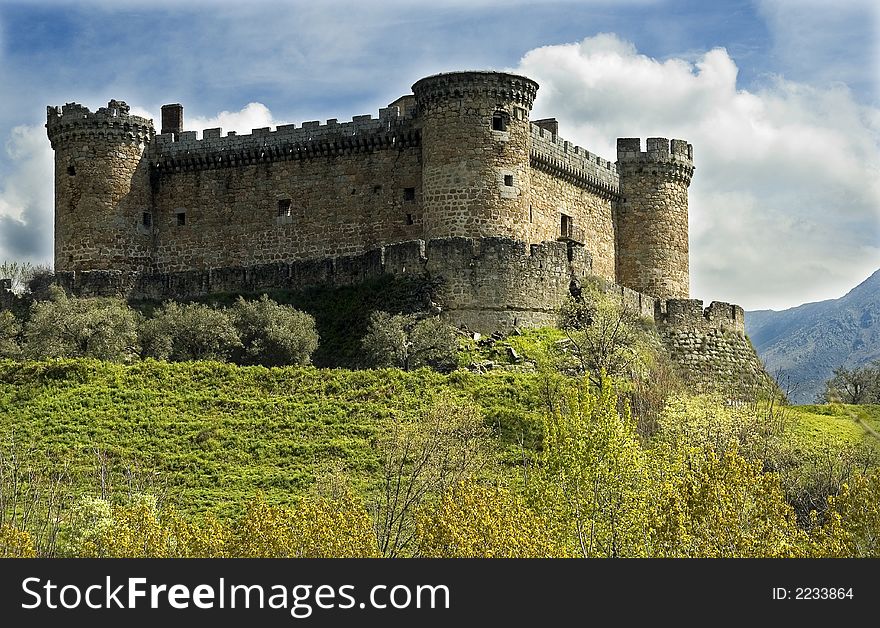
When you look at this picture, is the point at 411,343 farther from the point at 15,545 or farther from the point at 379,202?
the point at 15,545

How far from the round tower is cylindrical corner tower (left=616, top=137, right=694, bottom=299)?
16192 millimetres

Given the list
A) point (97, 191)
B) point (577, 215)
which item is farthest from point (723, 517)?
point (97, 191)

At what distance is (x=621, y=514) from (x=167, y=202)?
3385cm

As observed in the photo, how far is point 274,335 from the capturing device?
153ft

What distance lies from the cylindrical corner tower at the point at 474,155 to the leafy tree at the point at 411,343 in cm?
515

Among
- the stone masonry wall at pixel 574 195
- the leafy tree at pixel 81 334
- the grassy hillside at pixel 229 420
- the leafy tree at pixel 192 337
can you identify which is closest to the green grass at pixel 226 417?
the grassy hillside at pixel 229 420

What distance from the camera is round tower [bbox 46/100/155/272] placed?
183 ft

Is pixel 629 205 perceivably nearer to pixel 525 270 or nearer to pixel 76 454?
pixel 525 270

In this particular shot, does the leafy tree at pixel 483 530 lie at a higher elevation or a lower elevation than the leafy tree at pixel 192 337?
lower

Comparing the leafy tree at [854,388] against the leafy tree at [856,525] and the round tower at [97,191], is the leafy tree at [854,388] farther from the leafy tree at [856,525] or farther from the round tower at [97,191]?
the leafy tree at [856,525]

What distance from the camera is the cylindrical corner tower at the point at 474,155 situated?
2002 inches

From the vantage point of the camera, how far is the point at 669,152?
197 feet

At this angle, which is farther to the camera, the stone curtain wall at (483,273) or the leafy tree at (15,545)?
the stone curtain wall at (483,273)
